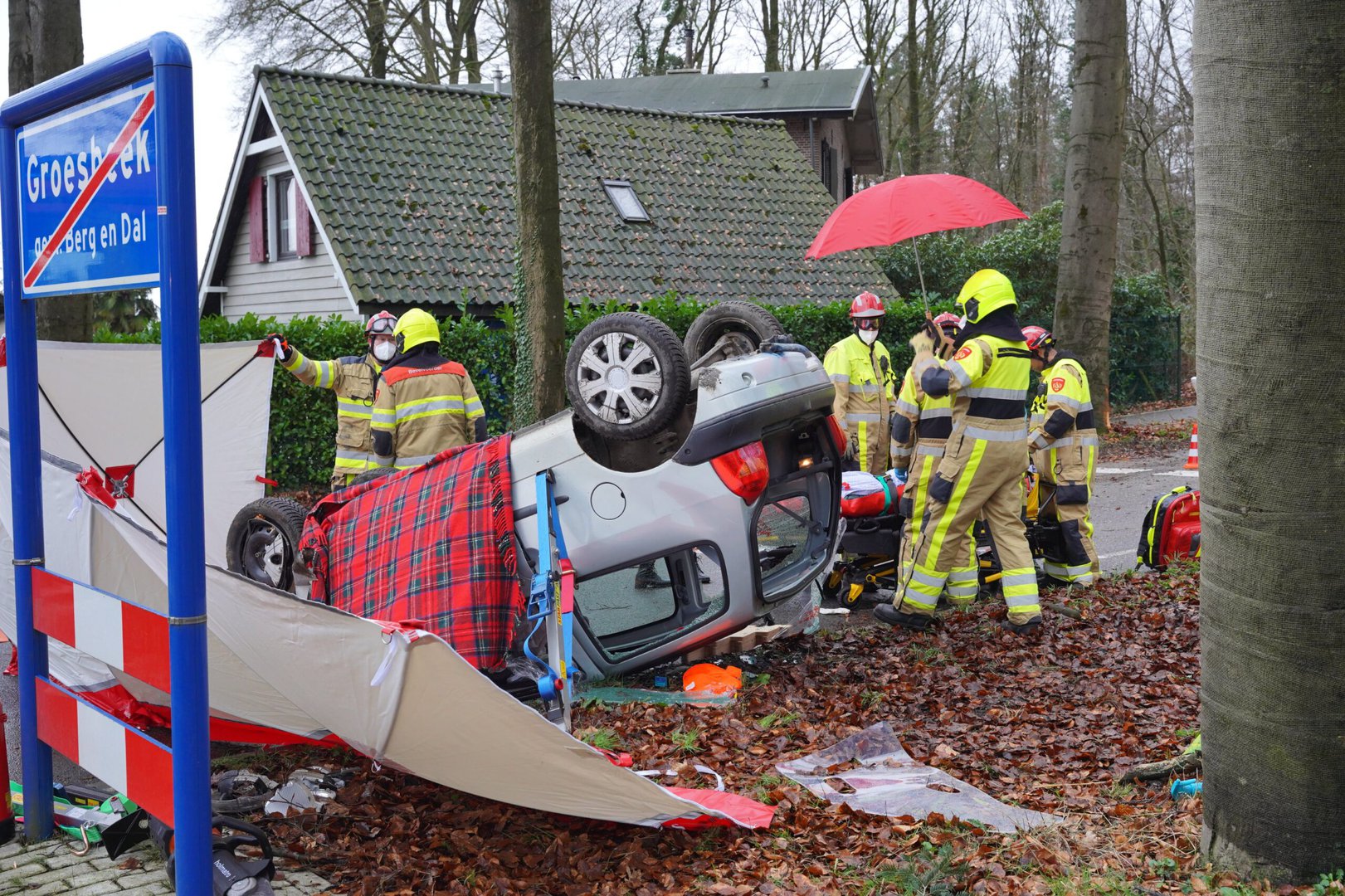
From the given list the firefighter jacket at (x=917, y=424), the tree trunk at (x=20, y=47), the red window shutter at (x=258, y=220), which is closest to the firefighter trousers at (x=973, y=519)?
the firefighter jacket at (x=917, y=424)

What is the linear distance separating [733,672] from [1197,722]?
6.66 ft

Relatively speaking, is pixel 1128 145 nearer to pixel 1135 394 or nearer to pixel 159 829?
pixel 1135 394

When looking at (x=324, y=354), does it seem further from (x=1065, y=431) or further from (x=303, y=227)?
(x=1065, y=431)

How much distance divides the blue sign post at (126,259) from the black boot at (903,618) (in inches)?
181

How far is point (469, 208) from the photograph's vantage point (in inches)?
712

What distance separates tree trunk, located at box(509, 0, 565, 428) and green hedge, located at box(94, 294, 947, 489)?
3721 mm

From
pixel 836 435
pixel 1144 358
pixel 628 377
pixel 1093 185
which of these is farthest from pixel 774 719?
pixel 1144 358

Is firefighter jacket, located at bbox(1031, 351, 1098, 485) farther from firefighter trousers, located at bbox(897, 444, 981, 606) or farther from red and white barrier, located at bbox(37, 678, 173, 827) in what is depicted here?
red and white barrier, located at bbox(37, 678, 173, 827)

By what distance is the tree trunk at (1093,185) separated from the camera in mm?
15203

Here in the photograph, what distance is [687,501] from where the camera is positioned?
526 centimetres

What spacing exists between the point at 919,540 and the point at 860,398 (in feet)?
11.0

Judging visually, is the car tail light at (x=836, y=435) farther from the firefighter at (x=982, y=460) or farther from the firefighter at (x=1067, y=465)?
the firefighter at (x=1067, y=465)

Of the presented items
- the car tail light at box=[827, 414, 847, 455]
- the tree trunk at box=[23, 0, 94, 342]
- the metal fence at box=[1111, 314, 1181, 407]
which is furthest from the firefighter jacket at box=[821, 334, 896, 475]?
the metal fence at box=[1111, 314, 1181, 407]

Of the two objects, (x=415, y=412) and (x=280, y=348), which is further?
(x=415, y=412)
